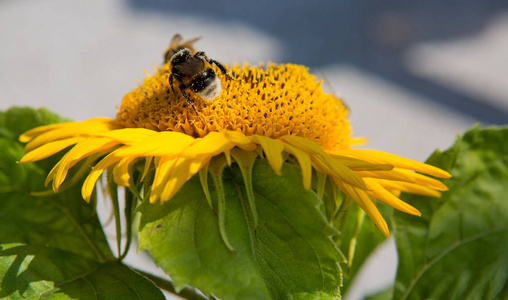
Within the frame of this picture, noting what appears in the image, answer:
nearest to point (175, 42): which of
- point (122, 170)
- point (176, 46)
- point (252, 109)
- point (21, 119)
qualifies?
point (176, 46)

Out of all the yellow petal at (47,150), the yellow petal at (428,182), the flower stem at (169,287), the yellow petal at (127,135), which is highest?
the yellow petal at (428,182)

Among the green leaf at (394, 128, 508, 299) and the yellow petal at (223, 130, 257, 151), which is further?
the green leaf at (394, 128, 508, 299)

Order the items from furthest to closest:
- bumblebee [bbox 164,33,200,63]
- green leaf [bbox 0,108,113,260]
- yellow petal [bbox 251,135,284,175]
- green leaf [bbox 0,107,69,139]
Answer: bumblebee [bbox 164,33,200,63] → green leaf [bbox 0,107,69,139] → green leaf [bbox 0,108,113,260] → yellow petal [bbox 251,135,284,175]

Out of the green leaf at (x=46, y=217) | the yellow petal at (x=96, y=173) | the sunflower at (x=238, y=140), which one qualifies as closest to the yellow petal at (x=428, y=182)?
the sunflower at (x=238, y=140)

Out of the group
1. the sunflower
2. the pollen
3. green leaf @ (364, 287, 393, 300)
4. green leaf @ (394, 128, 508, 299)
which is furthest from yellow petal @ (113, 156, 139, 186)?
green leaf @ (364, 287, 393, 300)

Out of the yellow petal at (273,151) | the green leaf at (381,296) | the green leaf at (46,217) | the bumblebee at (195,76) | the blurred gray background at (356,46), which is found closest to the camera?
the yellow petal at (273,151)

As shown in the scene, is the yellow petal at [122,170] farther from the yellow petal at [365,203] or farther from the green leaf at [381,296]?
the green leaf at [381,296]

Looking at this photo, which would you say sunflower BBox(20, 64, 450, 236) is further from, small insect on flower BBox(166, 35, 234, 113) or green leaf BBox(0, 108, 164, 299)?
green leaf BBox(0, 108, 164, 299)
